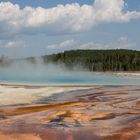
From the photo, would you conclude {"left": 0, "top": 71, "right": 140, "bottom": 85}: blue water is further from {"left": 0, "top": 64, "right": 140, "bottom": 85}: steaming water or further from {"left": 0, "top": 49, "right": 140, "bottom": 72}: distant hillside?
{"left": 0, "top": 49, "right": 140, "bottom": 72}: distant hillside

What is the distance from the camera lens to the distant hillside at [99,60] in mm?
76781

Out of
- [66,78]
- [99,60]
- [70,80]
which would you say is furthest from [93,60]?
[70,80]

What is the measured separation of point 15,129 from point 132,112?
421 cm

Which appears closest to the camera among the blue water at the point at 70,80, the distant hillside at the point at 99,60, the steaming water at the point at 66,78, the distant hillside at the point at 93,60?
the blue water at the point at 70,80

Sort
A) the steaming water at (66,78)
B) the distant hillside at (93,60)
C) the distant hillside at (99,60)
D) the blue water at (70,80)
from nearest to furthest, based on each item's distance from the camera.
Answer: the blue water at (70,80), the steaming water at (66,78), the distant hillside at (99,60), the distant hillside at (93,60)

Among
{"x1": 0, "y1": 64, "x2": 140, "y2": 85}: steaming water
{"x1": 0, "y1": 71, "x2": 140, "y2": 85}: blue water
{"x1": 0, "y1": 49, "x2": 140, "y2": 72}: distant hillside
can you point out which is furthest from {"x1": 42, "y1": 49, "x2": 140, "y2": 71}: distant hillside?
{"x1": 0, "y1": 71, "x2": 140, "y2": 85}: blue water

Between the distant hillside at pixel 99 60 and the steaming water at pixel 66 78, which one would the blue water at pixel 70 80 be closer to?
the steaming water at pixel 66 78

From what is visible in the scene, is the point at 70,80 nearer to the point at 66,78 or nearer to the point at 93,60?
the point at 66,78

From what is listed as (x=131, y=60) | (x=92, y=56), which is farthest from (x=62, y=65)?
(x=131, y=60)

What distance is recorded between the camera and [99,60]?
275 feet

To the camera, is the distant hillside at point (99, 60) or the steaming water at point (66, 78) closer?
the steaming water at point (66, 78)

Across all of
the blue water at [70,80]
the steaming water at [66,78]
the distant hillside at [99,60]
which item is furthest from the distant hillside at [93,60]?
the blue water at [70,80]

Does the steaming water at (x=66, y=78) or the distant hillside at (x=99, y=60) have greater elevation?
the distant hillside at (x=99, y=60)

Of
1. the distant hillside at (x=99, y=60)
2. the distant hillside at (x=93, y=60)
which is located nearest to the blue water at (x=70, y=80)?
the distant hillside at (x=99, y=60)
